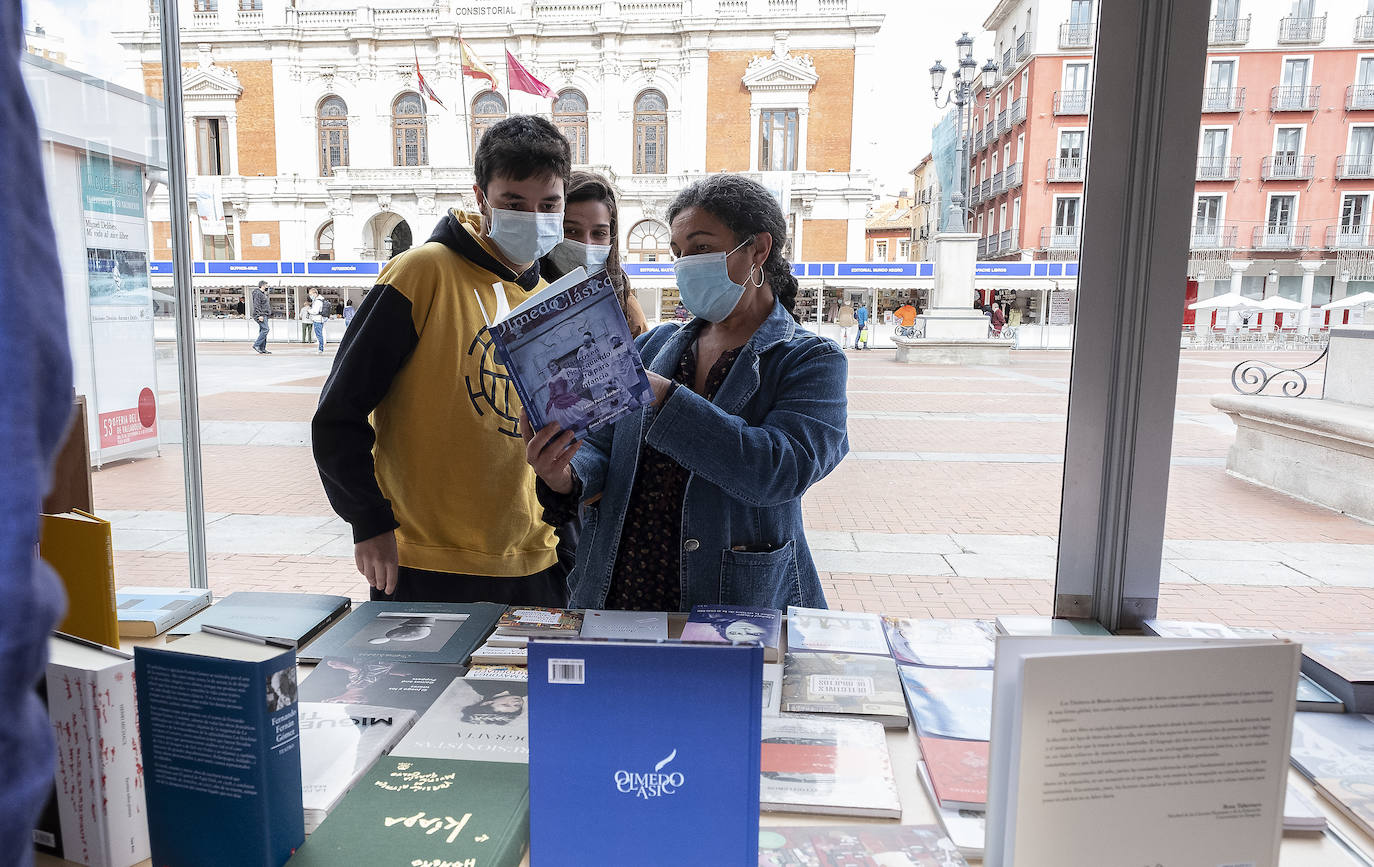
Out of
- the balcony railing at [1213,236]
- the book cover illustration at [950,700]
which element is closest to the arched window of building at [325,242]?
the balcony railing at [1213,236]

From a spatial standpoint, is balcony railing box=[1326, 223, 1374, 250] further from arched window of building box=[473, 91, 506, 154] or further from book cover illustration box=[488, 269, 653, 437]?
arched window of building box=[473, 91, 506, 154]

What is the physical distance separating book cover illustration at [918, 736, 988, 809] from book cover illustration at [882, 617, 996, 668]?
310 millimetres

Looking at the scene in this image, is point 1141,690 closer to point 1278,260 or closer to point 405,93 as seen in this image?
point 1278,260

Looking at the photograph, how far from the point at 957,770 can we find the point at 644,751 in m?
0.53

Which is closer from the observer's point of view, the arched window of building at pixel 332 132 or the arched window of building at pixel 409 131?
the arched window of building at pixel 409 131

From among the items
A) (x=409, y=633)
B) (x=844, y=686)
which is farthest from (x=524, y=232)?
(x=844, y=686)

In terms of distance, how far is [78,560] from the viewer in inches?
42.8

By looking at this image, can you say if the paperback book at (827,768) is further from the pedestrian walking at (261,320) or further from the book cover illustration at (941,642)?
the pedestrian walking at (261,320)

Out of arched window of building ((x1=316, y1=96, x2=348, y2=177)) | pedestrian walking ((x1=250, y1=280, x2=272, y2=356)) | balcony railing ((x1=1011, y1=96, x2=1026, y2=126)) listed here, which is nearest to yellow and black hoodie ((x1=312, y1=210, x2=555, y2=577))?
balcony railing ((x1=1011, y1=96, x2=1026, y2=126))

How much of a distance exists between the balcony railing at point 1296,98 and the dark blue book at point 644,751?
7.61 ft

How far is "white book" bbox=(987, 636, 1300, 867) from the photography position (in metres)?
0.73

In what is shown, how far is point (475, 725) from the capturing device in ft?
4.02

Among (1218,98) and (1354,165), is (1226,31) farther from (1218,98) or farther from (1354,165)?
(1354,165)

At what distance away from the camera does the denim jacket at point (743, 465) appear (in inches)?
62.9
